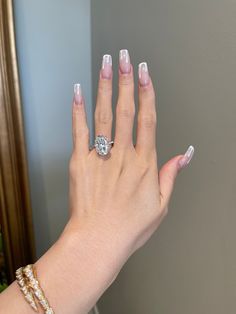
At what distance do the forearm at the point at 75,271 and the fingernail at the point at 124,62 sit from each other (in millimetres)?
245

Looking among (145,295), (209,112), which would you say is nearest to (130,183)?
(209,112)

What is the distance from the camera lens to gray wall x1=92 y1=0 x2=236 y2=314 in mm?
617

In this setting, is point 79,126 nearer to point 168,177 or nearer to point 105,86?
point 105,86

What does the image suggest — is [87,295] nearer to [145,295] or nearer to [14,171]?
[145,295]

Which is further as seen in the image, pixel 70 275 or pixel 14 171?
pixel 14 171

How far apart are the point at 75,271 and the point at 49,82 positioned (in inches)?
37.8

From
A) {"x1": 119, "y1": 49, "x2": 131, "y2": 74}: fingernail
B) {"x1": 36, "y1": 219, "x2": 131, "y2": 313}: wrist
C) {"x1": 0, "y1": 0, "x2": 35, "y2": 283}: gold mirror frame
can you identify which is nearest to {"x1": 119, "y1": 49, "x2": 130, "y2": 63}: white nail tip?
{"x1": 119, "y1": 49, "x2": 131, "y2": 74}: fingernail

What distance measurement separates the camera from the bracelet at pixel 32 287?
0.45m

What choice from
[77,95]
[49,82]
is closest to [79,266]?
[77,95]

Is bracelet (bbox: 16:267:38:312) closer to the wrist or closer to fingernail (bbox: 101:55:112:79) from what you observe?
the wrist

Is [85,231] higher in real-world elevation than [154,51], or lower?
lower

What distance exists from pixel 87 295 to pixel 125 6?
0.85 meters

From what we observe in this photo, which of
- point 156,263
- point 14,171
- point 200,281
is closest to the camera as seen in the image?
point 200,281

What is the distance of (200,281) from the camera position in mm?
752
